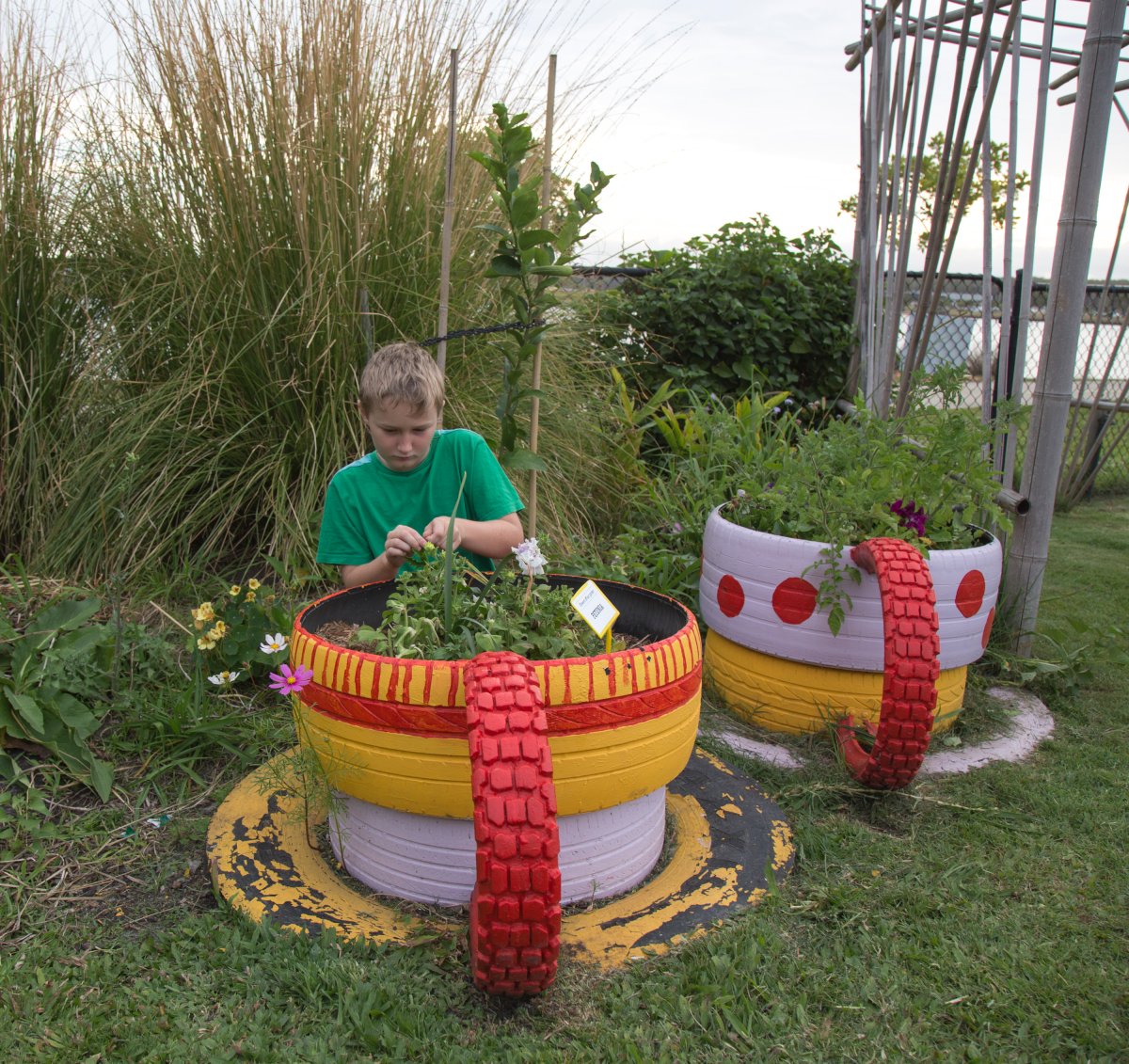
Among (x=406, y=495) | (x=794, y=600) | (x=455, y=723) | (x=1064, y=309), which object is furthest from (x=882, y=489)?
(x=455, y=723)

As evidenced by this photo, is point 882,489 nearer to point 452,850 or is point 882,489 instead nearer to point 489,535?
point 489,535

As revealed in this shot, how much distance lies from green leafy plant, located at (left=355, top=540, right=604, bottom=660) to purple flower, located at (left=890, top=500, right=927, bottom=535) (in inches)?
44.9

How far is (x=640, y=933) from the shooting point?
1.59 metres

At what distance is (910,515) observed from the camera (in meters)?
2.60

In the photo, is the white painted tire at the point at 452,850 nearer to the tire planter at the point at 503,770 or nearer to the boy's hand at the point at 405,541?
the tire planter at the point at 503,770

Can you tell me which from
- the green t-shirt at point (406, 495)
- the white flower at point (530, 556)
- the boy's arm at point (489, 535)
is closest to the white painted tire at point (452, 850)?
the white flower at point (530, 556)

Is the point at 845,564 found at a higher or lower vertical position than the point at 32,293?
lower

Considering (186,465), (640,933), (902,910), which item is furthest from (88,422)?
(902,910)

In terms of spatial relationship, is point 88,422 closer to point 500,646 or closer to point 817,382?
point 500,646

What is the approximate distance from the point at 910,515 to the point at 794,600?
46 cm

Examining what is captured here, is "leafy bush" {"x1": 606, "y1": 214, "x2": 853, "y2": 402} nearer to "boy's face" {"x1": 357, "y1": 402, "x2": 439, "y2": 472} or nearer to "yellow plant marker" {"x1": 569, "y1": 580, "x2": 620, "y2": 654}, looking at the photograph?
"boy's face" {"x1": 357, "y1": 402, "x2": 439, "y2": 472}

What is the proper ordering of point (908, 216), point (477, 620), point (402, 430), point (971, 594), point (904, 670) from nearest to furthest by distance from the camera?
point (477, 620), point (904, 670), point (402, 430), point (971, 594), point (908, 216)

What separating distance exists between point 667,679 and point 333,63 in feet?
8.75

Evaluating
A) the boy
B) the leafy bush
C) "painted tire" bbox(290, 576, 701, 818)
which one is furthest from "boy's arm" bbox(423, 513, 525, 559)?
the leafy bush
